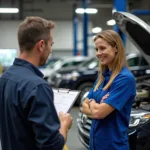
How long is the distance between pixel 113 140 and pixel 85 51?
1743 centimetres

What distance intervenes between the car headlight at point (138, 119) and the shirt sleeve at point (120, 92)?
1.46 meters

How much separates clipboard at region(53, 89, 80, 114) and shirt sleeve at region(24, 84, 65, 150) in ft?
1.49

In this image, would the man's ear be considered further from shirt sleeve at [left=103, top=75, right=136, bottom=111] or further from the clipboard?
shirt sleeve at [left=103, top=75, right=136, bottom=111]

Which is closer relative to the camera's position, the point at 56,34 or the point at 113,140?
the point at 113,140

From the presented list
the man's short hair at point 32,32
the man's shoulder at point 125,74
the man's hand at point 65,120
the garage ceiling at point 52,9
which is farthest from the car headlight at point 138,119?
the garage ceiling at point 52,9

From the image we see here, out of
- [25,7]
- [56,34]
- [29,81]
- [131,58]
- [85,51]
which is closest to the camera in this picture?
[29,81]

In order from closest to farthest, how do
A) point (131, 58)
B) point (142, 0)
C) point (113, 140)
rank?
1. point (113, 140)
2. point (131, 58)
3. point (142, 0)

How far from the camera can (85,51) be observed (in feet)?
65.8

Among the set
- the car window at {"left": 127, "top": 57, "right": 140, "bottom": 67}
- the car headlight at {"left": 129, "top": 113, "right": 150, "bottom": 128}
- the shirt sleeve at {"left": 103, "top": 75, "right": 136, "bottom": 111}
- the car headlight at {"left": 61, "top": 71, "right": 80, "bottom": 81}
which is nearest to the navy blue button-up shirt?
the shirt sleeve at {"left": 103, "top": 75, "right": 136, "bottom": 111}

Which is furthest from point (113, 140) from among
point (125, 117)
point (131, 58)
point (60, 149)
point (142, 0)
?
point (142, 0)

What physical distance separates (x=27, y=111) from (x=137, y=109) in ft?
9.54

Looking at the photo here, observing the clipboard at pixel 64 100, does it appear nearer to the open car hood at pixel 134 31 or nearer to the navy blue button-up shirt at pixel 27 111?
the navy blue button-up shirt at pixel 27 111

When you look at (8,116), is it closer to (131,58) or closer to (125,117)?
(125,117)

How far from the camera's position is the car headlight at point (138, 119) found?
4105mm
